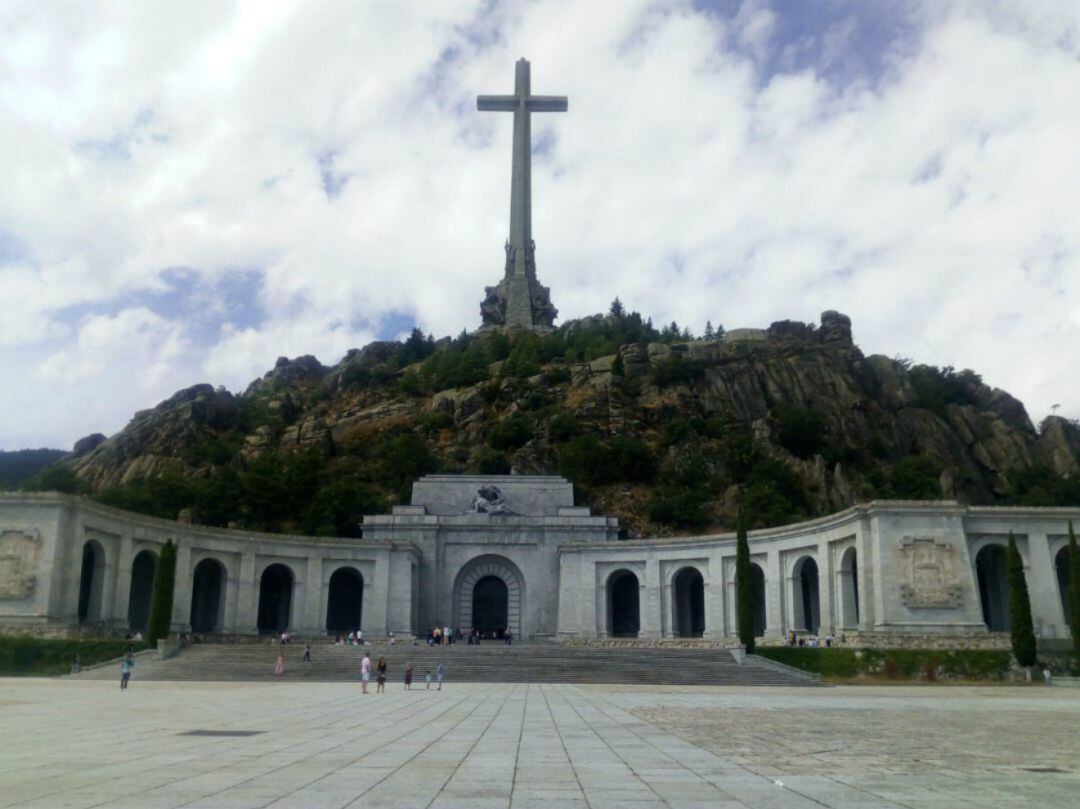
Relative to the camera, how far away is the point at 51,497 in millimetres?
36750

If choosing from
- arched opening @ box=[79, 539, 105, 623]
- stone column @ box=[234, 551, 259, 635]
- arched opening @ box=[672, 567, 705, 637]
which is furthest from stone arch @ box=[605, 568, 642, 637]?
arched opening @ box=[79, 539, 105, 623]

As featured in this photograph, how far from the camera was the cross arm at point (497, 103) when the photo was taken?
9362 cm

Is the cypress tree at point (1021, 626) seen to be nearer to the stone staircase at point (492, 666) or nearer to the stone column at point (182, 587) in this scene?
the stone staircase at point (492, 666)

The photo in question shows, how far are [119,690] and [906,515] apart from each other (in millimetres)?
27161

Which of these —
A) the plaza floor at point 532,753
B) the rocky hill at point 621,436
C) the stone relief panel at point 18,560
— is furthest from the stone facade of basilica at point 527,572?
the plaza floor at point 532,753

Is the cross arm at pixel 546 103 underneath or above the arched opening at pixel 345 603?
above

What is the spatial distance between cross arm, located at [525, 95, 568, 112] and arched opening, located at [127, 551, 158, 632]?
203ft

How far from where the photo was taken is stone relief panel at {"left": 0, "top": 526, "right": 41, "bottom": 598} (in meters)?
36.0

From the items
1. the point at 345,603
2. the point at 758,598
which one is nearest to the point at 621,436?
the point at 758,598

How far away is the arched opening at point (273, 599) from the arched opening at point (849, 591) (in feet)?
91.8

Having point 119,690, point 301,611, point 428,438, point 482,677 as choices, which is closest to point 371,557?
point 301,611

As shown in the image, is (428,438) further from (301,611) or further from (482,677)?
(482,677)

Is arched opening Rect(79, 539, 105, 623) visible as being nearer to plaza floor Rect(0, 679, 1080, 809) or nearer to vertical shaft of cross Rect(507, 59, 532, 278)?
plaza floor Rect(0, 679, 1080, 809)

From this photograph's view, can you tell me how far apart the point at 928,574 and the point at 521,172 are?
217 feet
